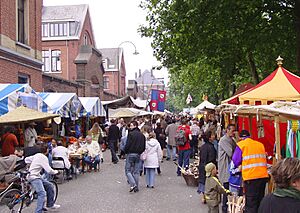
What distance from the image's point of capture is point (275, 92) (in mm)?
9430

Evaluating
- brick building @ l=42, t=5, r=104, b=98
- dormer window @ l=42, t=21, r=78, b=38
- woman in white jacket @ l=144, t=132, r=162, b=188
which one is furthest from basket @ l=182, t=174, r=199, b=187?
dormer window @ l=42, t=21, r=78, b=38

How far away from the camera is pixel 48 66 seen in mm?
46344

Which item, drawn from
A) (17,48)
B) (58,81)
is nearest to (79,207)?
(17,48)

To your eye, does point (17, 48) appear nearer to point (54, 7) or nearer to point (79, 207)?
point (79, 207)

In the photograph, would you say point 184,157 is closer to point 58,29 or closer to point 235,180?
point 235,180

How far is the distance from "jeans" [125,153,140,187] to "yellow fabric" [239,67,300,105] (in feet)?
10.5

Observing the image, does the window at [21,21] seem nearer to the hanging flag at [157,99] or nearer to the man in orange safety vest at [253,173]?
the hanging flag at [157,99]

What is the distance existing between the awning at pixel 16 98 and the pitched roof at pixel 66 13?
3492 centimetres

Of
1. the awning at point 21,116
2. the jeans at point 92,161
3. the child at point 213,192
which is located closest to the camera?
the child at point 213,192

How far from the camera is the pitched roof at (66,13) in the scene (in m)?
48.1

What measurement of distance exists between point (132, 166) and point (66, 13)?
42.1 metres

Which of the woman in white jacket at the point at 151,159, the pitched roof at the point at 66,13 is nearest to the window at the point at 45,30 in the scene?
the pitched roof at the point at 66,13

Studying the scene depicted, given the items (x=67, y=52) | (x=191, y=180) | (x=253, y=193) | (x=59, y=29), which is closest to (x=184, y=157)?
(x=191, y=180)

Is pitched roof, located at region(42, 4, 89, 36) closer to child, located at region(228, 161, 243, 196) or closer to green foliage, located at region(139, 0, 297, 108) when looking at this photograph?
green foliage, located at region(139, 0, 297, 108)
